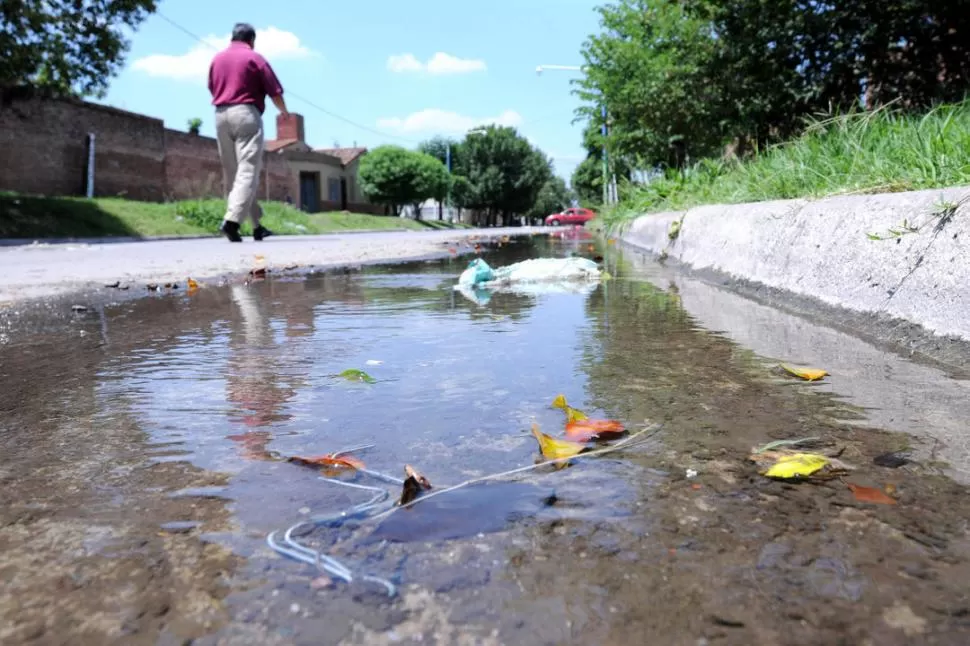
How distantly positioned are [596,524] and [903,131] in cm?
405

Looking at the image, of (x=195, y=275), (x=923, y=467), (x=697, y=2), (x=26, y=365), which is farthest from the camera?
(x=697, y=2)

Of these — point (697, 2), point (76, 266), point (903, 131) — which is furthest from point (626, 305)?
point (697, 2)

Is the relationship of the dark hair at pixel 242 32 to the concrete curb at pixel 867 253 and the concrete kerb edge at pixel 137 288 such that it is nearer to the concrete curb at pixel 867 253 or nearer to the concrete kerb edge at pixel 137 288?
the concrete kerb edge at pixel 137 288

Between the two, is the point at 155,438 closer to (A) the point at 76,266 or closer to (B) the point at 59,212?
(A) the point at 76,266

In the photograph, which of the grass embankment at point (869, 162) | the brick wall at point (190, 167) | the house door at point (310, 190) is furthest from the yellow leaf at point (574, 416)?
the house door at point (310, 190)

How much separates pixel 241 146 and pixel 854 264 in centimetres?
718

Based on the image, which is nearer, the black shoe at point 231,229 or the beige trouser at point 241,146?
the beige trouser at point 241,146

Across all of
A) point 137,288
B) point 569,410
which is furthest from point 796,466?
point 137,288

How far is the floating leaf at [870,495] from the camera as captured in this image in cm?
117

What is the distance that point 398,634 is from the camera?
0.83 m

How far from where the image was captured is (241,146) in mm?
8500

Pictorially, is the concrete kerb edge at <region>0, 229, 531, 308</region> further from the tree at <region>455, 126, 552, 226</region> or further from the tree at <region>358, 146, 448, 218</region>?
the tree at <region>455, 126, 552, 226</region>

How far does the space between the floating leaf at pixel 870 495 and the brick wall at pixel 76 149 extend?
72.0 feet

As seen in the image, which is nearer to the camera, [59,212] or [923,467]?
[923,467]
